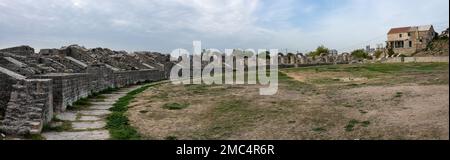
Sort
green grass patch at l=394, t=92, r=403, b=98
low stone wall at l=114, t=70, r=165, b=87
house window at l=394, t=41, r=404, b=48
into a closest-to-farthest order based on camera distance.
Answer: green grass patch at l=394, t=92, r=403, b=98 < low stone wall at l=114, t=70, r=165, b=87 < house window at l=394, t=41, r=404, b=48

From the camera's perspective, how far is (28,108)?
877 cm

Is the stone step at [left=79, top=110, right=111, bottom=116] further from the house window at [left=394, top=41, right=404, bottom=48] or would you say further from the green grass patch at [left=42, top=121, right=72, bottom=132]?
the house window at [left=394, top=41, right=404, bottom=48]

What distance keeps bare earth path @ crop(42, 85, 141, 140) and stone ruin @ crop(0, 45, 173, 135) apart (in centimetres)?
33

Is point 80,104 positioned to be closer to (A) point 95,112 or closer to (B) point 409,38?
(A) point 95,112

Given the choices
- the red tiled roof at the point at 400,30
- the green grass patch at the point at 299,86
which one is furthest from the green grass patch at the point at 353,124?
the red tiled roof at the point at 400,30

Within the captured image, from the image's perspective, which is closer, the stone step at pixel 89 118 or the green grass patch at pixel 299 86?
the stone step at pixel 89 118

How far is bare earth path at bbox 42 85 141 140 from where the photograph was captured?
830cm

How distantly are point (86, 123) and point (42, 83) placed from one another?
4.11 feet

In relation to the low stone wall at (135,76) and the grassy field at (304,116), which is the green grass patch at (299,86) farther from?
the low stone wall at (135,76)

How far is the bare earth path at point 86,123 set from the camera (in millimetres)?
8305

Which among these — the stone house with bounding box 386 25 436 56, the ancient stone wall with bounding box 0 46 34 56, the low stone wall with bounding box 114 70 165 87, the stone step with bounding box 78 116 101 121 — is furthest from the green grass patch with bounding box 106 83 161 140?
the stone house with bounding box 386 25 436 56

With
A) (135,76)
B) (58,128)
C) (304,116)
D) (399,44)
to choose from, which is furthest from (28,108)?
(399,44)

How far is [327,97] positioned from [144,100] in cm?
575
